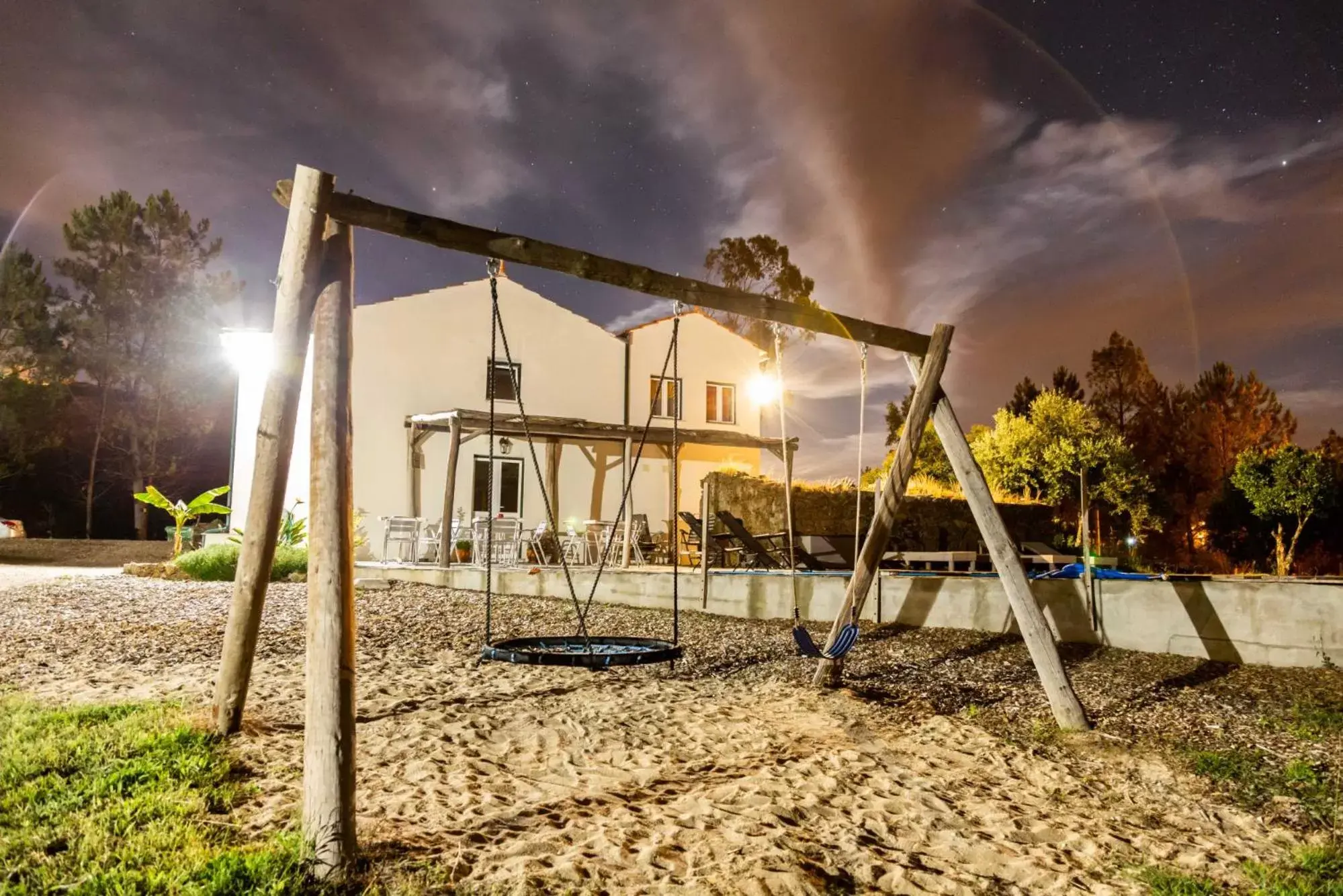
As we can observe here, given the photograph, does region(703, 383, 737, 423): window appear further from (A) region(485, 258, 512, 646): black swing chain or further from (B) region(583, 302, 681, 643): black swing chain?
(B) region(583, 302, 681, 643): black swing chain

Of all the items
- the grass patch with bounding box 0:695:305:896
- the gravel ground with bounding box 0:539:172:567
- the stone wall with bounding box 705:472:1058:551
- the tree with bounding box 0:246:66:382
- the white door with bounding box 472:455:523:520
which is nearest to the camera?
the grass patch with bounding box 0:695:305:896

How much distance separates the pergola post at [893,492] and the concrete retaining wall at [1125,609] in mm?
2459

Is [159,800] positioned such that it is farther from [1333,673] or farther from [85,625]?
[1333,673]

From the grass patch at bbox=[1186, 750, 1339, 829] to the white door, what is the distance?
17.7 m

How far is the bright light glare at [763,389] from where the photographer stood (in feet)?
77.0

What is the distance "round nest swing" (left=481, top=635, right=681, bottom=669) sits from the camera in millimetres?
4355

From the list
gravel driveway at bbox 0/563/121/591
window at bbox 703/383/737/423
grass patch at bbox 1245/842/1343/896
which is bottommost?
grass patch at bbox 1245/842/1343/896

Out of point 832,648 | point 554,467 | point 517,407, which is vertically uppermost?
point 517,407

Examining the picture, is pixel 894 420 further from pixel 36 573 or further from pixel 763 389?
pixel 36 573

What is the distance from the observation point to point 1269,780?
4.31 metres

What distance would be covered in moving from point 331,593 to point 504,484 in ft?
60.5

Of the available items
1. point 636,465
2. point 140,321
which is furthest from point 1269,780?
point 140,321

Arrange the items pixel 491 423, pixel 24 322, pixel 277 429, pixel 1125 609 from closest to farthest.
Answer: pixel 277 429 → pixel 491 423 → pixel 1125 609 → pixel 24 322

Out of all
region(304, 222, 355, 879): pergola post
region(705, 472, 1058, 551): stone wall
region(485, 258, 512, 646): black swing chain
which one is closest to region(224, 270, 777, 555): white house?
region(705, 472, 1058, 551): stone wall
